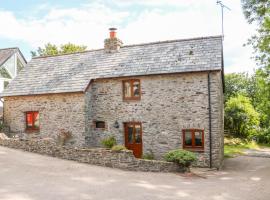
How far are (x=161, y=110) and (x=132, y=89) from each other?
248 centimetres

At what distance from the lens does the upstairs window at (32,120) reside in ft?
76.5

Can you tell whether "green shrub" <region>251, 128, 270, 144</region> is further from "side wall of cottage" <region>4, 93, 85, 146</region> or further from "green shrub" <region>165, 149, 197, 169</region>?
"side wall of cottage" <region>4, 93, 85, 146</region>

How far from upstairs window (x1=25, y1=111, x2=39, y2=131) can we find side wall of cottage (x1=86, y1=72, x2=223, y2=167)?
4.34 m

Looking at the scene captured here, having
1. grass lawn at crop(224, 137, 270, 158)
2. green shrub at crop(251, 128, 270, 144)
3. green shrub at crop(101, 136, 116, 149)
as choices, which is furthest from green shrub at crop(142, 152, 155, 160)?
green shrub at crop(251, 128, 270, 144)

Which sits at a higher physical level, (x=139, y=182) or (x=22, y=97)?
(x=22, y=97)

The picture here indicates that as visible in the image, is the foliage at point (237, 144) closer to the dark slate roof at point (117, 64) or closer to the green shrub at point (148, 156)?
the green shrub at point (148, 156)

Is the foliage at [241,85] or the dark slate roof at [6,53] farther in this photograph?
the foliage at [241,85]

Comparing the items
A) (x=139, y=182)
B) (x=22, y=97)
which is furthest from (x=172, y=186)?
(x=22, y=97)

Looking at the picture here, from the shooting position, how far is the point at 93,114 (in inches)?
867

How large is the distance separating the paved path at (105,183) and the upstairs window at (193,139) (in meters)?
1.79

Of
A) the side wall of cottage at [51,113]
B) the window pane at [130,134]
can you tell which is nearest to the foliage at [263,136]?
→ the window pane at [130,134]

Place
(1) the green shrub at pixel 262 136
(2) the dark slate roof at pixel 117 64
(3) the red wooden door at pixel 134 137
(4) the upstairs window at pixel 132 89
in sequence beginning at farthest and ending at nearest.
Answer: (1) the green shrub at pixel 262 136
(4) the upstairs window at pixel 132 89
(3) the red wooden door at pixel 134 137
(2) the dark slate roof at pixel 117 64

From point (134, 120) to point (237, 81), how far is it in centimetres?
2894

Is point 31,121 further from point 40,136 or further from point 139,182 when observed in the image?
point 139,182
